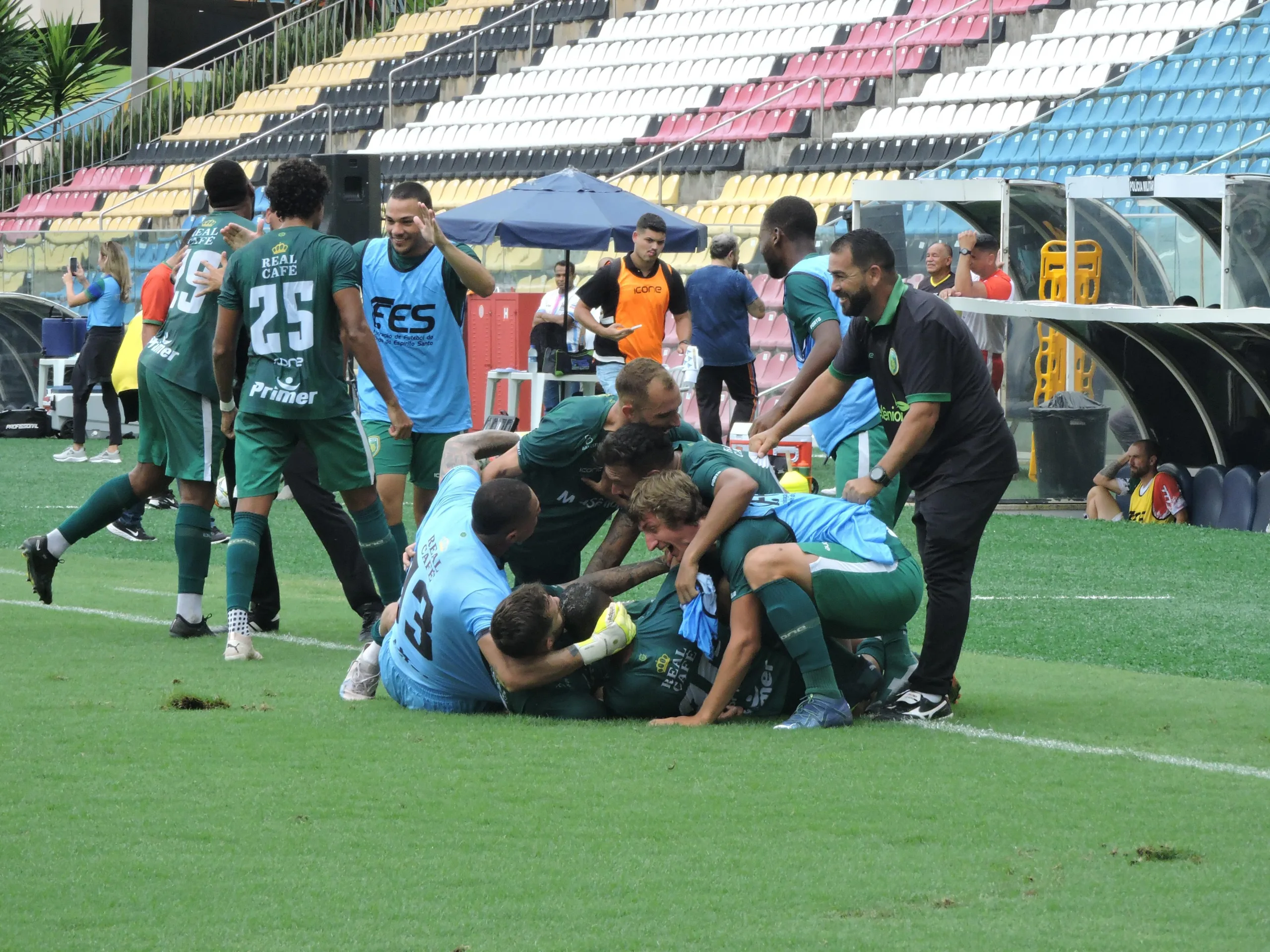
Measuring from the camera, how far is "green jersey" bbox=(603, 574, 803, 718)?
5.75 m

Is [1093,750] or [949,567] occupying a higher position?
[949,567]

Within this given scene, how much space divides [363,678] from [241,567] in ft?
3.33

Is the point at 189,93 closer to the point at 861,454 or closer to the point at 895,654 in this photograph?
the point at 861,454

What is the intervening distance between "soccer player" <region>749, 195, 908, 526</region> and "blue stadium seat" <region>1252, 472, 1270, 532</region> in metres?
5.95

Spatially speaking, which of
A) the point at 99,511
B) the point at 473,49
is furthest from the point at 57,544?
the point at 473,49

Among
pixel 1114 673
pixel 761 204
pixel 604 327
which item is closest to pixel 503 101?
pixel 761 204

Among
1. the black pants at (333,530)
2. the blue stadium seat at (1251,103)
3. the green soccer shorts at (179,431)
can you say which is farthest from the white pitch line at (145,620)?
the blue stadium seat at (1251,103)

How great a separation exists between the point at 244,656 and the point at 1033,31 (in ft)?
65.0

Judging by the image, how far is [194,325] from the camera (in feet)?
25.7

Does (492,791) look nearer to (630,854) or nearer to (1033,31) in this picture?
(630,854)

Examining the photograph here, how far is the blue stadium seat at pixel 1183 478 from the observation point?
13055 millimetres

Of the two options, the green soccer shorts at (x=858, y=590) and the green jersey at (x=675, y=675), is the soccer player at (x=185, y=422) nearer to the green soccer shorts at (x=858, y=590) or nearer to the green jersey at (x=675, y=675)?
the green jersey at (x=675, y=675)

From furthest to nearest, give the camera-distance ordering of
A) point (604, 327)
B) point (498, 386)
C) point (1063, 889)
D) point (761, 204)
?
1. point (761, 204)
2. point (498, 386)
3. point (604, 327)
4. point (1063, 889)

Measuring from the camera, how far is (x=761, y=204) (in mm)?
22391
